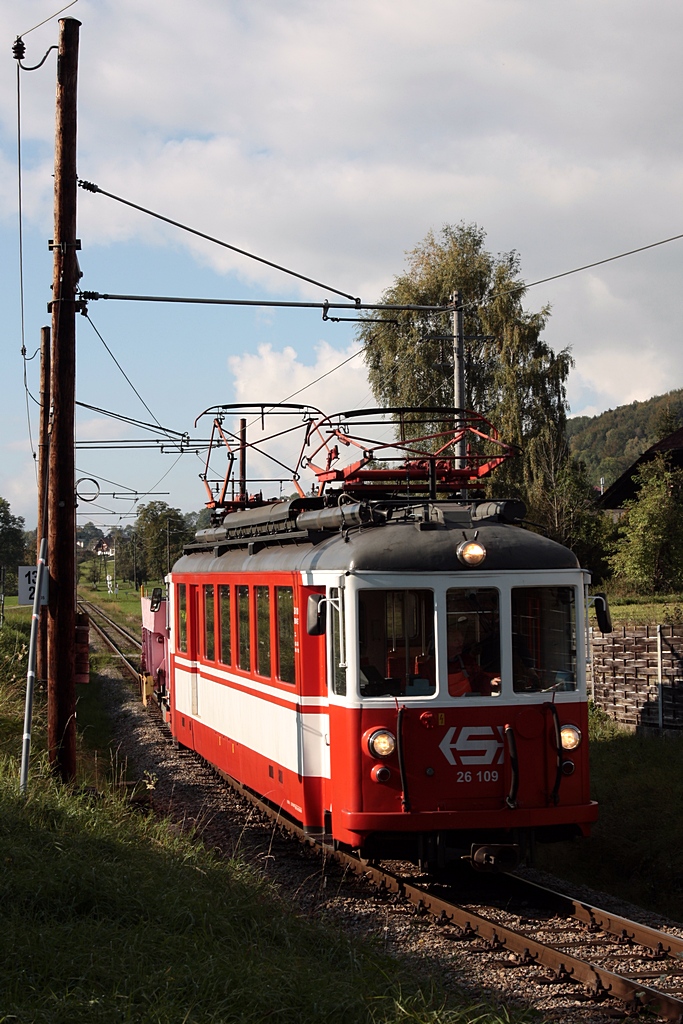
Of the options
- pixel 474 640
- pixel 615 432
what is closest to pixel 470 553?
pixel 474 640

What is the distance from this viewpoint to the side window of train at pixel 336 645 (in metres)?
8.98

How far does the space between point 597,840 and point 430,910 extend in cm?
397

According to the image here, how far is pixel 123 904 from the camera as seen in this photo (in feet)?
23.2

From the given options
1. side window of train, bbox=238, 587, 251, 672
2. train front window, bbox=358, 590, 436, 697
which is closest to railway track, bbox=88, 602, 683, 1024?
train front window, bbox=358, 590, 436, 697

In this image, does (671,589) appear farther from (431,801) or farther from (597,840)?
(431,801)

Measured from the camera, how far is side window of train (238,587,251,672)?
11.9m

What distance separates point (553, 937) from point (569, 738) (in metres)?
1.52

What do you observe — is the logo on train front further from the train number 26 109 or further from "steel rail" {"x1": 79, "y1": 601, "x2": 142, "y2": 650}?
Answer: "steel rail" {"x1": 79, "y1": 601, "x2": 142, "y2": 650}

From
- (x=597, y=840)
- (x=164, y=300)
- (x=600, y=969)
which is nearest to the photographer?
(x=600, y=969)

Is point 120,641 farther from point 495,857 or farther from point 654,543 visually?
point 495,857

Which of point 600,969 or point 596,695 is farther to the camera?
point 596,695

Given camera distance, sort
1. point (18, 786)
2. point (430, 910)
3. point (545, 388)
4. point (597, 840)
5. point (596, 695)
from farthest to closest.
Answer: point (545, 388) < point (596, 695) < point (597, 840) < point (18, 786) < point (430, 910)

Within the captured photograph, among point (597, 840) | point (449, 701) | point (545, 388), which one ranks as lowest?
point (597, 840)

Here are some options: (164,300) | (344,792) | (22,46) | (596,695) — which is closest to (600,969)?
(344,792)
